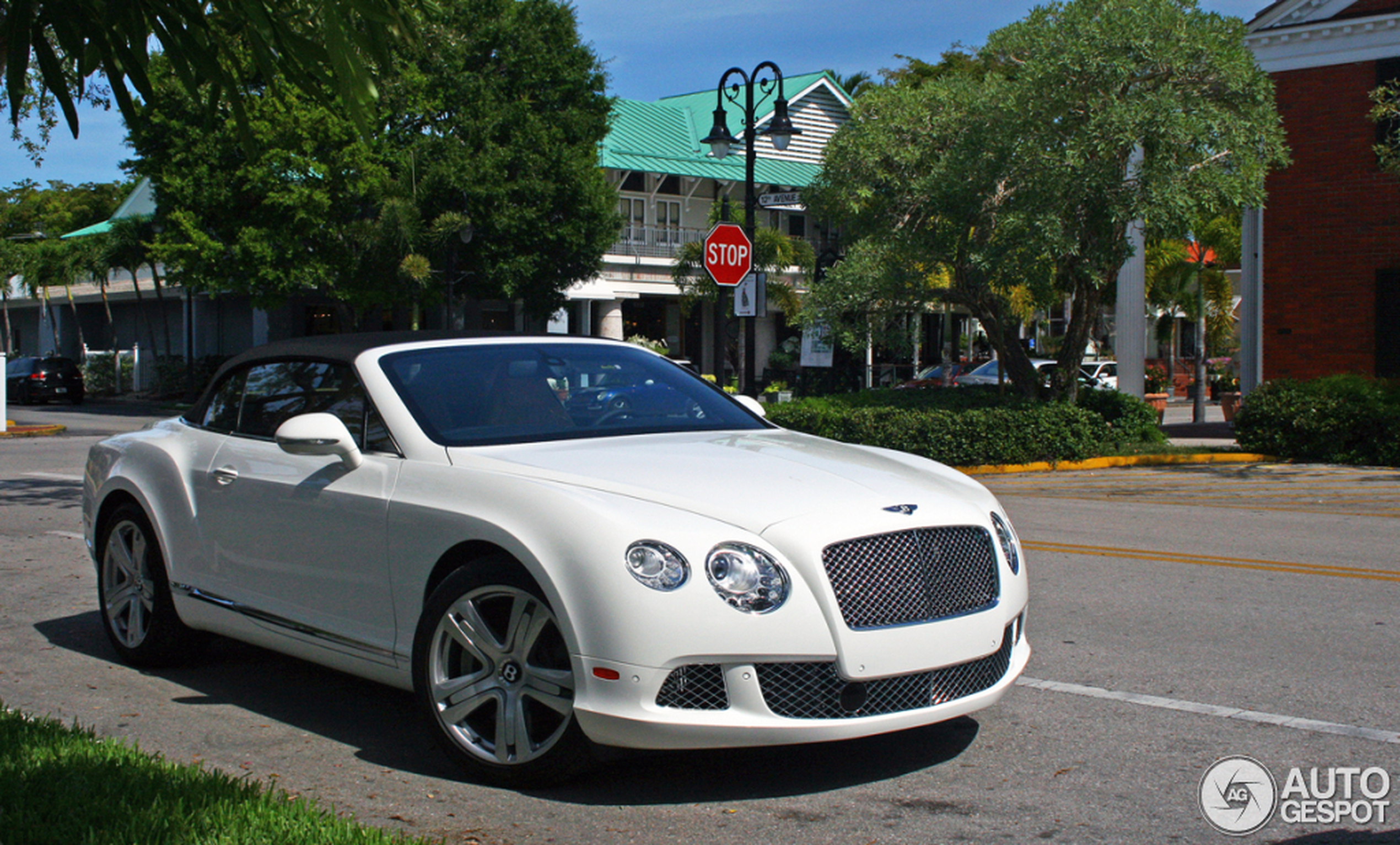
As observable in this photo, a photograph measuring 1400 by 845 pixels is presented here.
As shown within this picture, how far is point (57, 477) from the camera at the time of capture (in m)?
16.6

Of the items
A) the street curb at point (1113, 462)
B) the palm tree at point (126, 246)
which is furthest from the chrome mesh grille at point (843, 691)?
the palm tree at point (126, 246)

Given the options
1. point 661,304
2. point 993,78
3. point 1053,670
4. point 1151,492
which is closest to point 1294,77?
point 993,78

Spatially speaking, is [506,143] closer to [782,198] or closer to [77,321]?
[782,198]

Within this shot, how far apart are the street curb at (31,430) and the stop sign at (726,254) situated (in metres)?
15.7

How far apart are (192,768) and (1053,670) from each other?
3.75 metres

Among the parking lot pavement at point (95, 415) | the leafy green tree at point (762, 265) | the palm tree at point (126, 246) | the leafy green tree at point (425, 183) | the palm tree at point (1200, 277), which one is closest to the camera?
the parking lot pavement at point (95, 415)

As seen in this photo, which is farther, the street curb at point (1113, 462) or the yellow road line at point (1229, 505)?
the street curb at point (1113, 462)

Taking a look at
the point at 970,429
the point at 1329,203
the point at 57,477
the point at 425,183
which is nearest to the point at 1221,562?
the point at 970,429

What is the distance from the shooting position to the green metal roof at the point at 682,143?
44094mm

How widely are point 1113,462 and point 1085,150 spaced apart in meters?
4.38

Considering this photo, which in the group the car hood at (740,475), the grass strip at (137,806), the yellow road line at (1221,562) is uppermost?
the car hood at (740,475)

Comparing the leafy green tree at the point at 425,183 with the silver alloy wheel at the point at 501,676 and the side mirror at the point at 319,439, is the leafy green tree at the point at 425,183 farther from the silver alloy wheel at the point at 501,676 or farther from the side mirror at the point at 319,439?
the silver alloy wheel at the point at 501,676

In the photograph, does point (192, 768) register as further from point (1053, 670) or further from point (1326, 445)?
point (1326, 445)

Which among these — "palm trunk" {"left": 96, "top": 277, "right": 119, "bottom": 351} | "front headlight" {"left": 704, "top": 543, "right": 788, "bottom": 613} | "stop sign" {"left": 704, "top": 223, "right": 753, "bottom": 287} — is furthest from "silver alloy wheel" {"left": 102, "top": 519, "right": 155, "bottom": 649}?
"palm trunk" {"left": 96, "top": 277, "right": 119, "bottom": 351}
